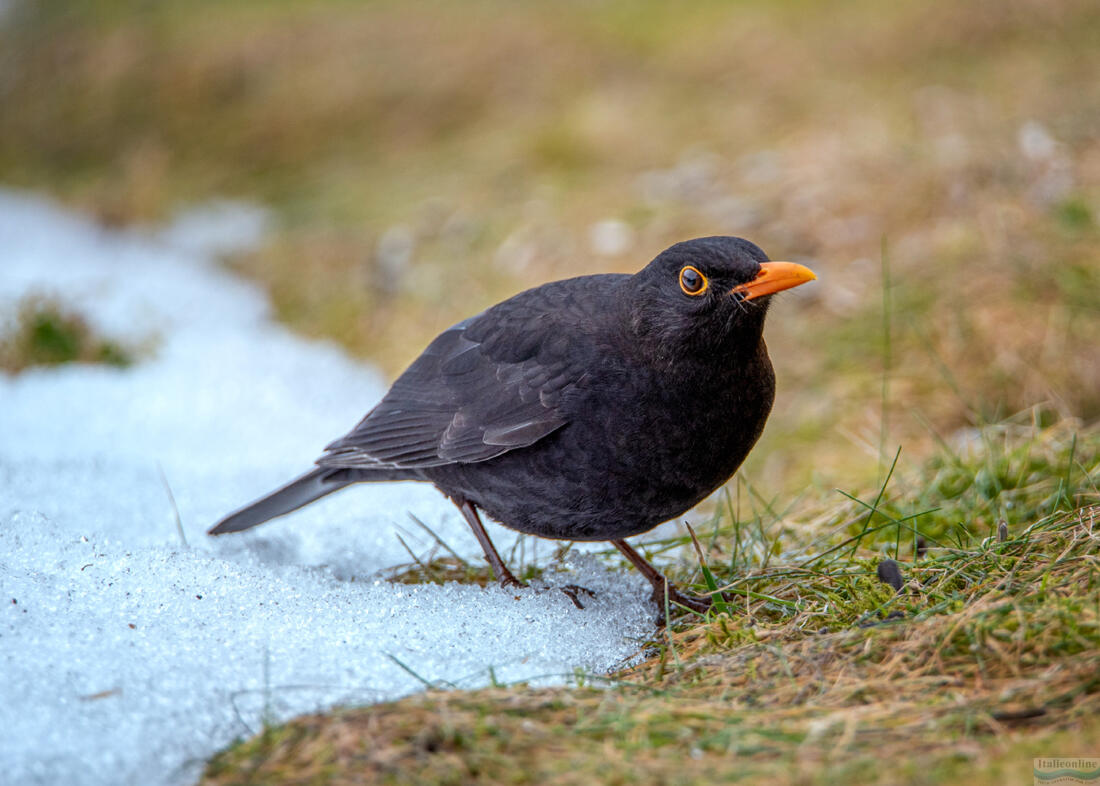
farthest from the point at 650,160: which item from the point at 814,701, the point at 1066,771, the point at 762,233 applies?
the point at 1066,771

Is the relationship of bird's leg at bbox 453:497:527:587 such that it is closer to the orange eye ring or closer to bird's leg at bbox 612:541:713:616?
bird's leg at bbox 612:541:713:616

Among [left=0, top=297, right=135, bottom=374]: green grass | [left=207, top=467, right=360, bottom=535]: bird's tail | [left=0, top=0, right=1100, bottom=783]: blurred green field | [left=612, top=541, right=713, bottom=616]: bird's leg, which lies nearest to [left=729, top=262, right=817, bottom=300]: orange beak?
[left=0, top=0, right=1100, bottom=783]: blurred green field

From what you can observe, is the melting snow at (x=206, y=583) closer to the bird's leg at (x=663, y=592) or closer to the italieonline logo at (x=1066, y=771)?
the bird's leg at (x=663, y=592)

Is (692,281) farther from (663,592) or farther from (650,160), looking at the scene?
(650,160)

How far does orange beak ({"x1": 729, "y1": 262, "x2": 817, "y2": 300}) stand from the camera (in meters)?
2.91

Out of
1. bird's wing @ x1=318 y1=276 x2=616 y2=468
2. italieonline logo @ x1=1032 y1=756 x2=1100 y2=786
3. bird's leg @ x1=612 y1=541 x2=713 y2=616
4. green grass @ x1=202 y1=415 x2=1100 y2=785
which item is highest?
bird's wing @ x1=318 y1=276 x2=616 y2=468

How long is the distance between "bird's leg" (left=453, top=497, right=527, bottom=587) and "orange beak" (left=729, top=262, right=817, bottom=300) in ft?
4.05

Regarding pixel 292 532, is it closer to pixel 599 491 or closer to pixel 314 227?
pixel 599 491

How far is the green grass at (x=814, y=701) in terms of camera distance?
6.28 ft

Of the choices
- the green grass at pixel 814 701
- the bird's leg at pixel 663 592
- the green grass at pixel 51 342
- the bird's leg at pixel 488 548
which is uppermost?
the green grass at pixel 51 342

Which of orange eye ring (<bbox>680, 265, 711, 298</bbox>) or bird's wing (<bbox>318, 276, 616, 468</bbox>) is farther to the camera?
bird's wing (<bbox>318, 276, 616, 468</bbox>)

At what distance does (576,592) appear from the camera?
3.21m

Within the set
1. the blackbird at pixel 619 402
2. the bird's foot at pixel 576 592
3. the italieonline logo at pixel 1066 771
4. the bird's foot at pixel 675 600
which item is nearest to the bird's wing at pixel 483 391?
the blackbird at pixel 619 402

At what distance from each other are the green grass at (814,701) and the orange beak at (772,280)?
0.89 m
